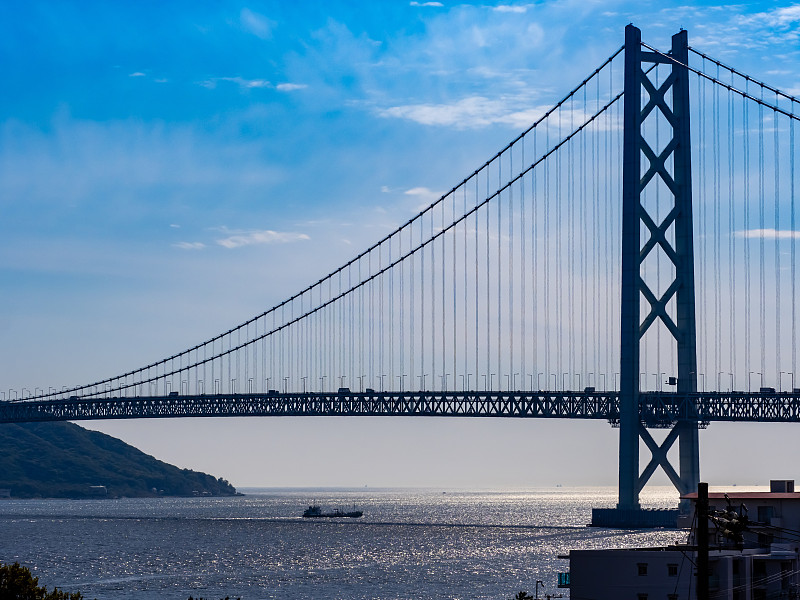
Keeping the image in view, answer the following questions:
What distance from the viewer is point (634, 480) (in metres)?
86.3

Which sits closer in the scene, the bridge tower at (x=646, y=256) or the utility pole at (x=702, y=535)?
the utility pole at (x=702, y=535)

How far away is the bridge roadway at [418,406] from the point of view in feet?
296

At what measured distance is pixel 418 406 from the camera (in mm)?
110938

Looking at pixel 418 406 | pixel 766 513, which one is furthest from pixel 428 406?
pixel 766 513

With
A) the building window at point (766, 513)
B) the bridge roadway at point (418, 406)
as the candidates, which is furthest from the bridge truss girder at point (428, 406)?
the building window at point (766, 513)

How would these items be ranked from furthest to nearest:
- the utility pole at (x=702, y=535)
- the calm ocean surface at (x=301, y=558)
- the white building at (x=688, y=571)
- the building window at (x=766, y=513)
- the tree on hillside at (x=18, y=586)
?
the calm ocean surface at (x=301, y=558) → the building window at (x=766, y=513) → the tree on hillside at (x=18, y=586) → the white building at (x=688, y=571) → the utility pole at (x=702, y=535)

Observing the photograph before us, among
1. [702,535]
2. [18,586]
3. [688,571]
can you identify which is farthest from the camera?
[18,586]

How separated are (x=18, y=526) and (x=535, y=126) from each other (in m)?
64.2

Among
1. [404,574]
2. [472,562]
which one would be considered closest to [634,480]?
[472,562]

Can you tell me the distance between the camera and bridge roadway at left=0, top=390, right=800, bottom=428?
90.1 m

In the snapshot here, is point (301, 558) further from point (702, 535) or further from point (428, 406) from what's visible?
point (702, 535)

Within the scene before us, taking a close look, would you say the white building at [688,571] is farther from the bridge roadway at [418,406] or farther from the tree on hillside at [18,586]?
the bridge roadway at [418,406]

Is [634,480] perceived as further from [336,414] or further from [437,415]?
[336,414]

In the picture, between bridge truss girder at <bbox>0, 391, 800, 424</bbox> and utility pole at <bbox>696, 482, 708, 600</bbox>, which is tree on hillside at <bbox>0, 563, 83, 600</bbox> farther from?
bridge truss girder at <bbox>0, 391, 800, 424</bbox>
